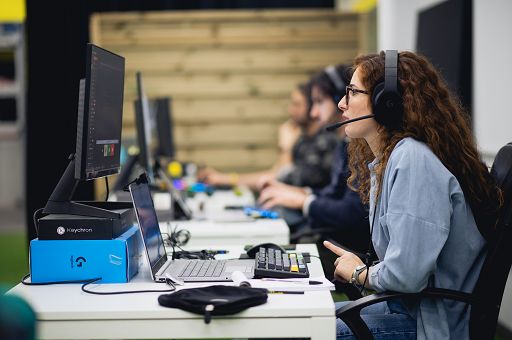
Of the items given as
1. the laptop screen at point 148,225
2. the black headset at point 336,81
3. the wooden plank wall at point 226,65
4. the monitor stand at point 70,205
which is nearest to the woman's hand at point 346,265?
the laptop screen at point 148,225

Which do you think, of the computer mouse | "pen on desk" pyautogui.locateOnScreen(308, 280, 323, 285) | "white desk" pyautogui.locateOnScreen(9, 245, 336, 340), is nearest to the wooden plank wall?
the computer mouse

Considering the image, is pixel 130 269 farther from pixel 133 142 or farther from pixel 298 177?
pixel 133 142

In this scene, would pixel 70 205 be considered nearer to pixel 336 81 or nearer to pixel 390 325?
pixel 390 325

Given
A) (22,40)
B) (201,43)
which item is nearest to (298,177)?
(201,43)

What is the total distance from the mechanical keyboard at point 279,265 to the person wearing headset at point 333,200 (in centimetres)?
62

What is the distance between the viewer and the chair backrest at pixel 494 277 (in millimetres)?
1686

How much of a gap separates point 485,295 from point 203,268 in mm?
758

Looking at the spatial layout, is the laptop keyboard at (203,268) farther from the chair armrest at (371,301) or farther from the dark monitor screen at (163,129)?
the dark monitor screen at (163,129)

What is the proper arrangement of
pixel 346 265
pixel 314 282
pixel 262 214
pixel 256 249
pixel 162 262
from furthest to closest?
pixel 262 214
pixel 256 249
pixel 162 262
pixel 346 265
pixel 314 282

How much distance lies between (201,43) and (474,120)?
125 inches

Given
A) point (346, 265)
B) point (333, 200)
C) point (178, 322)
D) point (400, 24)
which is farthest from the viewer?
point (400, 24)

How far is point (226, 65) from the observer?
6.37 metres

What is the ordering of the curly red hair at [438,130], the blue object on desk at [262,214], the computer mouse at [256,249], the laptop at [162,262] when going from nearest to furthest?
the curly red hair at [438,130], the laptop at [162,262], the computer mouse at [256,249], the blue object on desk at [262,214]

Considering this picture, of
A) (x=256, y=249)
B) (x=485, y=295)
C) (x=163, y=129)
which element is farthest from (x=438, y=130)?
(x=163, y=129)
